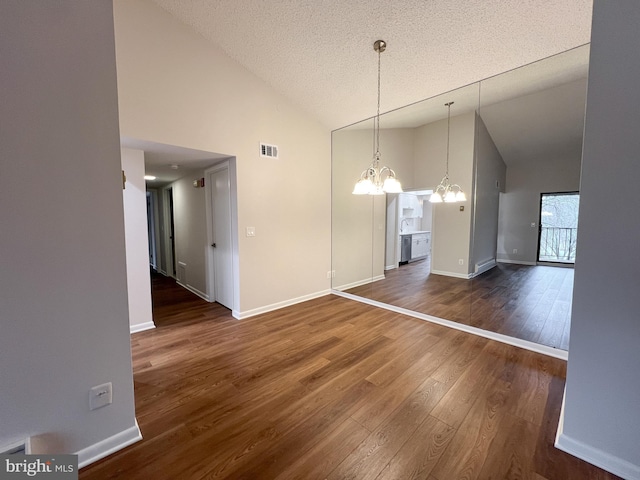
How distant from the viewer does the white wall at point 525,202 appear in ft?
8.05

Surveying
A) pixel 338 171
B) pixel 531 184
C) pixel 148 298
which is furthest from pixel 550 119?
pixel 148 298

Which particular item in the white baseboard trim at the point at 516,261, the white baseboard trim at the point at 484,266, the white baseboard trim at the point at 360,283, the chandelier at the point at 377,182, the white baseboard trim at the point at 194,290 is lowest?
the white baseboard trim at the point at 194,290

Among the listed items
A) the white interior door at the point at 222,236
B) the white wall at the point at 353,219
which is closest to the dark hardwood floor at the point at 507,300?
the white wall at the point at 353,219

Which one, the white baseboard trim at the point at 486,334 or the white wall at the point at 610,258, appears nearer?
the white wall at the point at 610,258

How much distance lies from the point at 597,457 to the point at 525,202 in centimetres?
218

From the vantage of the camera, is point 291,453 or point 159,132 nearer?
point 291,453

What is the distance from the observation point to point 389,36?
254 centimetres

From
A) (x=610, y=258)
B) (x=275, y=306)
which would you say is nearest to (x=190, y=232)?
(x=275, y=306)

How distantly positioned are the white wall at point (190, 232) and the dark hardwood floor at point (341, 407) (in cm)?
159

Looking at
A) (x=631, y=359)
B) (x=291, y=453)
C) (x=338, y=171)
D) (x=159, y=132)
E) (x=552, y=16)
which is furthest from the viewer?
(x=338, y=171)

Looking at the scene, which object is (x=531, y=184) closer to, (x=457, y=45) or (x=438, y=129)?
(x=438, y=129)

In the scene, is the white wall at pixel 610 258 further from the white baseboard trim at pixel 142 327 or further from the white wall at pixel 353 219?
the white baseboard trim at pixel 142 327

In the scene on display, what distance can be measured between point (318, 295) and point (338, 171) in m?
2.25

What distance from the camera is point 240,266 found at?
3467 mm
